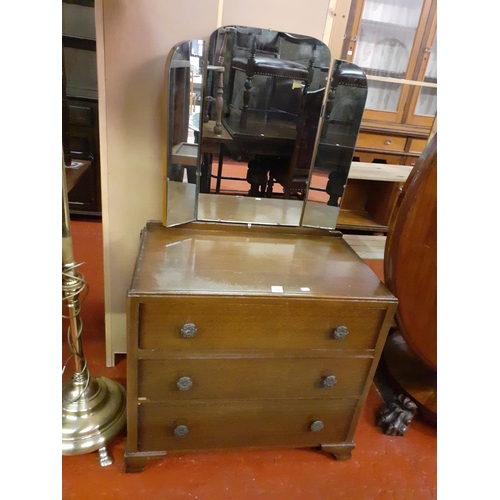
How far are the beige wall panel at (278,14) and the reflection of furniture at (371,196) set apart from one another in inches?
45.7

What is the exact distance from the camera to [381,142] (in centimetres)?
300

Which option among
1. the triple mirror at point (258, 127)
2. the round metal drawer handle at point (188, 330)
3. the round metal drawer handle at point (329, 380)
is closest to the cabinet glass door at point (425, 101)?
the triple mirror at point (258, 127)

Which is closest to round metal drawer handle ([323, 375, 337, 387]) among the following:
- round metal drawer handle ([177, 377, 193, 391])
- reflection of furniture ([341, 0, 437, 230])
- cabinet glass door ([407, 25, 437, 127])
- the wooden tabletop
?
the wooden tabletop

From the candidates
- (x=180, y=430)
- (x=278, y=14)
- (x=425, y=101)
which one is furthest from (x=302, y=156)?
(x=425, y=101)

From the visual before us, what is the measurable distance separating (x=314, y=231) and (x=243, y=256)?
36 cm

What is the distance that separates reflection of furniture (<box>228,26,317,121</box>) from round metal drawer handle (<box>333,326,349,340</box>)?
30.6 inches

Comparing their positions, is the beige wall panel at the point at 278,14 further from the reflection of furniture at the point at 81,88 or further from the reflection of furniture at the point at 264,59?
the reflection of furniture at the point at 81,88

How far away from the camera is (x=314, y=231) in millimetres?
1436

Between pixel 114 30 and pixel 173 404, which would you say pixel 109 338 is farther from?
pixel 114 30

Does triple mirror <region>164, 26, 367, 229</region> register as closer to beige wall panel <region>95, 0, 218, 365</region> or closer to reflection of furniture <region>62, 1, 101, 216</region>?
beige wall panel <region>95, 0, 218, 365</region>

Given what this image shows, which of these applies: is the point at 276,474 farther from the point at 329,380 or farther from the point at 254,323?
the point at 254,323

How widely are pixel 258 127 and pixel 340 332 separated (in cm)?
72
